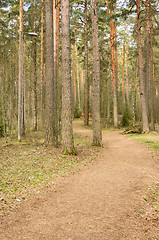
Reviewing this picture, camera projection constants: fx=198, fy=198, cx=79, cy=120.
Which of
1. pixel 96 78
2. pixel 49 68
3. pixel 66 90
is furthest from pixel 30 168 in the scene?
pixel 96 78

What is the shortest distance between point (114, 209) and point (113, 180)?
2.07 meters

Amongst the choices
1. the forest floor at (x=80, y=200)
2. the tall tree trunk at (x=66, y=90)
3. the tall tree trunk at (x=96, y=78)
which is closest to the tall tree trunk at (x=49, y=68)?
the tall tree trunk at (x=66, y=90)

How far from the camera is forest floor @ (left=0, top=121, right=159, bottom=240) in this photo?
3574 mm

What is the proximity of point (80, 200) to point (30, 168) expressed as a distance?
304 cm

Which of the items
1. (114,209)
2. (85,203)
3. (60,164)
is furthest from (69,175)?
(114,209)

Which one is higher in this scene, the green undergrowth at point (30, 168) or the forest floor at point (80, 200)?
the green undergrowth at point (30, 168)

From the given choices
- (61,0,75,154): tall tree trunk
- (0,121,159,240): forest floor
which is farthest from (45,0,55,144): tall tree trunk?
(0,121,159,240): forest floor

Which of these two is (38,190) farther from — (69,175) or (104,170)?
(104,170)

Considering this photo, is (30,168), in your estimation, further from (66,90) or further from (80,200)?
(66,90)

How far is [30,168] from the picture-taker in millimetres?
7352

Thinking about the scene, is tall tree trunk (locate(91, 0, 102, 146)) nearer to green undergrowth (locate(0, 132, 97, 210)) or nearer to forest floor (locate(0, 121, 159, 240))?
green undergrowth (locate(0, 132, 97, 210))

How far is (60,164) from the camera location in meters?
8.00

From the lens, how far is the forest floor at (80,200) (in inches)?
141

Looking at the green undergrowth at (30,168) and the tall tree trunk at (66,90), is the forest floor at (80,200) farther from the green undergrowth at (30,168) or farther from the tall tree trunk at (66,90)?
the tall tree trunk at (66,90)
